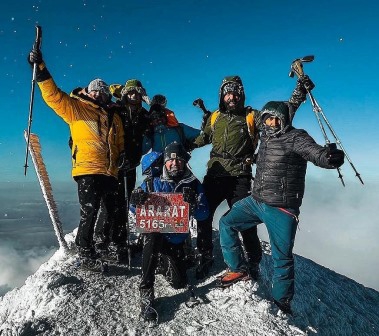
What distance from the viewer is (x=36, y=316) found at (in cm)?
504

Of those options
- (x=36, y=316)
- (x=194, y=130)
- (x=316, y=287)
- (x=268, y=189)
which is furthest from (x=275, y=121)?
(x=316, y=287)

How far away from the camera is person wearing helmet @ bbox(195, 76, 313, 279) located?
19.5ft

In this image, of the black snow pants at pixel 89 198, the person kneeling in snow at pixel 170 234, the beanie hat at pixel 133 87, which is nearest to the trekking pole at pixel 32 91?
the beanie hat at pixel 133 87

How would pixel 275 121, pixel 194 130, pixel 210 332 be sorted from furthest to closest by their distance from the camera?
1. pixel 194 130
2. pixel 275 121
3. pixel 210 332

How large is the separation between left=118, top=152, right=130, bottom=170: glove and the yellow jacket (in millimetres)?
119

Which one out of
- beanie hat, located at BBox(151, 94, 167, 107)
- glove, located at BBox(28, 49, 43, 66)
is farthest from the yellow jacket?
beanie hat, located at BBox(151, 94, 167, 107)

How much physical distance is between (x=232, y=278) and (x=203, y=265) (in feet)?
2.50

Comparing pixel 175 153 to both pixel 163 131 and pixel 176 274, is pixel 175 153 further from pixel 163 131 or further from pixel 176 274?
pixel 176 274

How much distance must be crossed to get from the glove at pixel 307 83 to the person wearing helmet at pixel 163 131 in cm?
220

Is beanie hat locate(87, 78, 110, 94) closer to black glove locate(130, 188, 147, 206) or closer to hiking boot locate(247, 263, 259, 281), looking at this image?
black glove locate(130, 188, 147, 206)

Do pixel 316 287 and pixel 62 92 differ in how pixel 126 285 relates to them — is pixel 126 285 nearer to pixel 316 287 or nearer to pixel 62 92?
pixel 62 92

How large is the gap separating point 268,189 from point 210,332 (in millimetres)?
2263

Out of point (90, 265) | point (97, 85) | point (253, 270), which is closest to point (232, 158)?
point (253, 270)

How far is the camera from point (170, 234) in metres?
5.62
